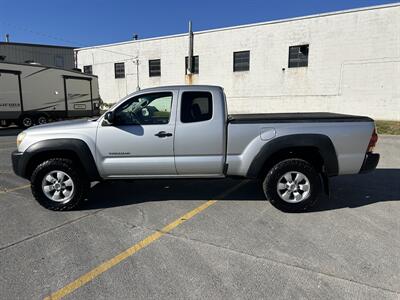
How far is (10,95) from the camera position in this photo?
48.1 ft

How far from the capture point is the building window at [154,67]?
28.0 meters

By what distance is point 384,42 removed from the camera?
18703 mm

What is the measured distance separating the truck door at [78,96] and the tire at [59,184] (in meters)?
14.3

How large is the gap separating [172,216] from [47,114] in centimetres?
1498

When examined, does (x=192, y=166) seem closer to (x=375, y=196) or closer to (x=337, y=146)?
(x=337, y=146)

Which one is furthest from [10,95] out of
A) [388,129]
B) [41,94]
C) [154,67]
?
[388,129]

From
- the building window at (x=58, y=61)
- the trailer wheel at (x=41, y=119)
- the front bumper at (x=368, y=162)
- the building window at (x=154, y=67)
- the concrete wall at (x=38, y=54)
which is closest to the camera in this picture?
the front bumper at (x=368, y=162)

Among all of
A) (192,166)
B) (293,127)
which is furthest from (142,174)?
(293,127)

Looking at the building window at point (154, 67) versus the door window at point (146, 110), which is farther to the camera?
the building window at point (154, 67)

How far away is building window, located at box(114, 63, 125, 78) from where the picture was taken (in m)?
30.4

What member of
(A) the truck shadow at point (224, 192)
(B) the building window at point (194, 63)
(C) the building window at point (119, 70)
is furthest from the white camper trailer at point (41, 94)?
(A) the truck shadow at point (224, 192)

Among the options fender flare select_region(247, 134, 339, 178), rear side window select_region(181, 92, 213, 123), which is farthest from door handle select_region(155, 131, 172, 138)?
fender flare select_region(247, 134, 339, 178)

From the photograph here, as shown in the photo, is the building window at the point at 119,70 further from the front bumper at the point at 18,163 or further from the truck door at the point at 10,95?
the front bumper at the point at 18,163

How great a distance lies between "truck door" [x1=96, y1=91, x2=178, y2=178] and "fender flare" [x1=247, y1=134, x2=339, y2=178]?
1380 millimetres
